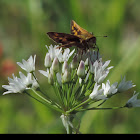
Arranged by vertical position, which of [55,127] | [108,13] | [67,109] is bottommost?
[55,127]

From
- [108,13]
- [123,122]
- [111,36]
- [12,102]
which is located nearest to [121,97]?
[123,122]

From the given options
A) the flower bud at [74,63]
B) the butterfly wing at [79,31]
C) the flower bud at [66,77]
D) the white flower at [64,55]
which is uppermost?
the butterfly wing at [79,31]

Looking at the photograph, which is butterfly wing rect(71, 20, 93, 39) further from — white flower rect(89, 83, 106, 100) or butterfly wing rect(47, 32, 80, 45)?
white flower rect(89, 83, 106, 100)

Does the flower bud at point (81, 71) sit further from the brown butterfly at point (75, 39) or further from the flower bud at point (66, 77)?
the brown butterfly at point (75, 39)

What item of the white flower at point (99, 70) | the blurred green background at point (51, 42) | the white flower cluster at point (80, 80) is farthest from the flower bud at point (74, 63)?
the blurred green background at point (51, 42)

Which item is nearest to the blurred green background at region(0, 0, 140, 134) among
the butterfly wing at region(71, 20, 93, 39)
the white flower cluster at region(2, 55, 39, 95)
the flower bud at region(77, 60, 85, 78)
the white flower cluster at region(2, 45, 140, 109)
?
the butterfly wing at region(71, 20, 93, 39)

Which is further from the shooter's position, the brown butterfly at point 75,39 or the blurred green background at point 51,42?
the blurred green background at point 51,42
